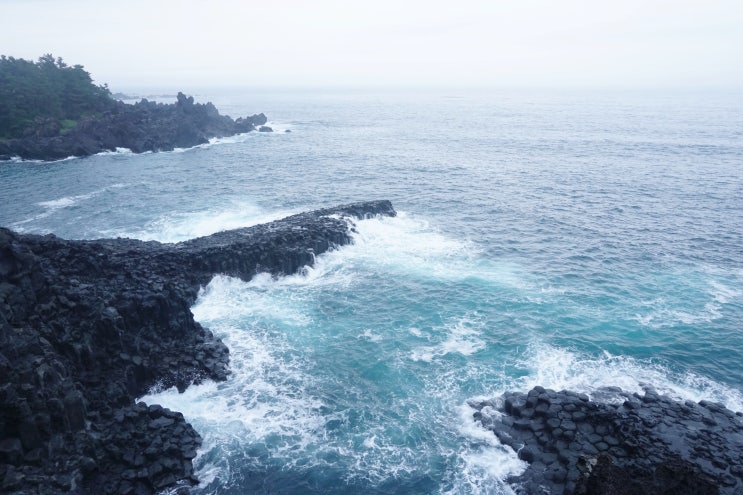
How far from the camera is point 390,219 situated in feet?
245

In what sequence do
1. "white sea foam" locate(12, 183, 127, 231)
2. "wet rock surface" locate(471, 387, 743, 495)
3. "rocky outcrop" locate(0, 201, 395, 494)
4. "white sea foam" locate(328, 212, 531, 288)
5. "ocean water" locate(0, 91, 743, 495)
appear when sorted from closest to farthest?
1. "wet rock surface" locate(471, 387, 743, 495)
2. "rocky outcrop" locate(0, 201, 395, 494)
3. "ocean water" locate(0, 91, 743, 495)
4. "white sea foam" locate(328, 212, 531, 288)
5. "white sea foam" locate(12, 183, 127, 231)

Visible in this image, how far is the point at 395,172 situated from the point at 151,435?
274ft

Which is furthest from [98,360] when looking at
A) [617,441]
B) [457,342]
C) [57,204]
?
[57,204]

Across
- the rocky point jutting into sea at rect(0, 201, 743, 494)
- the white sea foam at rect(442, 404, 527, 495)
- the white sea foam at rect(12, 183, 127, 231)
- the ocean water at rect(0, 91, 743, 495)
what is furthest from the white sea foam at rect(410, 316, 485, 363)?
the white sea foam at rect(12, 183, 127, 231)

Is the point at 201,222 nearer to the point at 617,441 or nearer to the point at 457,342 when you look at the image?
the point at 457,342

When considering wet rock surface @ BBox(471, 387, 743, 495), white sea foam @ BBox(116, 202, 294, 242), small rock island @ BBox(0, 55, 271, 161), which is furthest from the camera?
small rock island @ BBox(0, 55, 271, 161)

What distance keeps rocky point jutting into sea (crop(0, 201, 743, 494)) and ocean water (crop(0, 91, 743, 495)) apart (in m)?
2.18

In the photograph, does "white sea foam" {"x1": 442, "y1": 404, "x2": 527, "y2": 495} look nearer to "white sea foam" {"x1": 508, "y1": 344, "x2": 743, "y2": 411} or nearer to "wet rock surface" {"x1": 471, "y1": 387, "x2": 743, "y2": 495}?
"wet rock surface" {"x1": 471, "y1": 387, "x2": 743, "y2": 495}

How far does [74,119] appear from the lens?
131625 millimetres

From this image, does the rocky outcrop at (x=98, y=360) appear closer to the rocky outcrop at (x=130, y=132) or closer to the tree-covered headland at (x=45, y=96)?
the rocky outcrop at (x=130, y=132)

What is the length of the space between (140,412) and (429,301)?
29.9 meters

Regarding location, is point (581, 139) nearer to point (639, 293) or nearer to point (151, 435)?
point (639, 293)

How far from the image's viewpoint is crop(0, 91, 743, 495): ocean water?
107ft

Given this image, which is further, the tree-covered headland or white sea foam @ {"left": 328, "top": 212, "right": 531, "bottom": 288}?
the tree-covered headland
